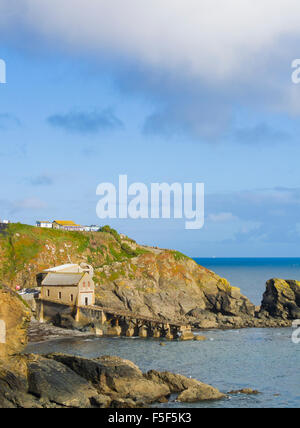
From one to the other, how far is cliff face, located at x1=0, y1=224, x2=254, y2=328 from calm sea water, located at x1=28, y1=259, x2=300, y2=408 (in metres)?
15.1

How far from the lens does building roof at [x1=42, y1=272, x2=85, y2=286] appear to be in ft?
307

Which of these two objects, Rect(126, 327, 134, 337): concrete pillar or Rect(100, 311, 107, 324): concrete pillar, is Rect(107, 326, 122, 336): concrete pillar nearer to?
Rect(126, 327, 134, 337): concrete pillar

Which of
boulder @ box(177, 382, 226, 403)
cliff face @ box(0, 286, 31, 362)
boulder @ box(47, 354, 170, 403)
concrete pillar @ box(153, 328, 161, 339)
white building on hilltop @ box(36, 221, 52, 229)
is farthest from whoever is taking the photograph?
white building on hilltop @ box(36, 221, 52, 229)

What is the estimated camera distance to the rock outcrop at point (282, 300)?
9881 cm

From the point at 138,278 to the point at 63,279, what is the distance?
709 inches

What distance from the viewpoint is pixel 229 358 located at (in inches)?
2559

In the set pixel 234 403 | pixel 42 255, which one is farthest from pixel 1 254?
pixel 234 403

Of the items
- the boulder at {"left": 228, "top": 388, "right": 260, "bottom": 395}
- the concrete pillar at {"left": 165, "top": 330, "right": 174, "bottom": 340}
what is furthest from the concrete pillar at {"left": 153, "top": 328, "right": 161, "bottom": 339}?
the boulder at {"left": 228, "top": 388, "right": 260, "bottom": 395}

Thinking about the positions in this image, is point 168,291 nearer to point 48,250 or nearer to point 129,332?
point 129,332

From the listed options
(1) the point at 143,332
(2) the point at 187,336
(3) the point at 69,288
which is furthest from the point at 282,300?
(3) the point at 69,288

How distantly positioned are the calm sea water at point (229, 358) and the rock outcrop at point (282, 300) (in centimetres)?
1046

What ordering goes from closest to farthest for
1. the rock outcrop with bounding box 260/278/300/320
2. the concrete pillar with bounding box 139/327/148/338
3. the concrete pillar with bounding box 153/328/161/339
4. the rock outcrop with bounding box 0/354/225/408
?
the rock outcrop with bounding box 0/354/225/408
the concrete pillar with bounding box 153/328/161/339
the concrete pillar with bounding box 139/327/148/338
the rock outcrop with bounding box 260/278/300/320

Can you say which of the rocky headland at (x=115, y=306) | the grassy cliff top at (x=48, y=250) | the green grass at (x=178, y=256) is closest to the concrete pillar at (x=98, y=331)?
the rocky headland at (x=115, y=306)

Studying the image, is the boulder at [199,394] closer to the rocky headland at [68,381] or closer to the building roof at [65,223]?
the rocky headland at [68,381]
